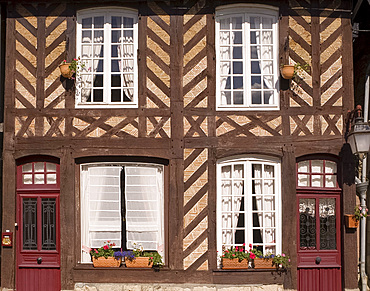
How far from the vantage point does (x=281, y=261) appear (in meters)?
9.56

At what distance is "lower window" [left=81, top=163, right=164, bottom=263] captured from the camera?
9.84 meters

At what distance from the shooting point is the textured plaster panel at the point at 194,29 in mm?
9898

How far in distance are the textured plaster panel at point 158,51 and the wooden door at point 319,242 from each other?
3.55m

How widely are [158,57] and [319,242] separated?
4.58 metres

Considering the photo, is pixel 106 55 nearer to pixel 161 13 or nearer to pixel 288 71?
pixel 161 13

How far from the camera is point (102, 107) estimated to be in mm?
9914

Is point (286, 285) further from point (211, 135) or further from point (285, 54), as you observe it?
point (285, 54)

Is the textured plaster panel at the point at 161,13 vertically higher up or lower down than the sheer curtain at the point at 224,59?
higher up

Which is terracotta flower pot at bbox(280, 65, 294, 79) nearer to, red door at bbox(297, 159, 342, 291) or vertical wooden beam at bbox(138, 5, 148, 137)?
red door at bbox(297, 159, 342, 291)

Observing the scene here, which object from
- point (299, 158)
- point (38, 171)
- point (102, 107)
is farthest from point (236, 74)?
point (38, 171)

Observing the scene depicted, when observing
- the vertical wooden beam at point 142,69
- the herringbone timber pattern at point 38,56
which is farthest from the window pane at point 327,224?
the herringbone timber pattern at point 38,56

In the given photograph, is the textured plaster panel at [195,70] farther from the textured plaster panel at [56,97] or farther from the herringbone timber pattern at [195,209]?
the textured plaster panel at [56,97]

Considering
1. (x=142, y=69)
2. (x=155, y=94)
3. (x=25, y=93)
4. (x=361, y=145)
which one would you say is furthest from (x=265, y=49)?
(x=25, y=93)

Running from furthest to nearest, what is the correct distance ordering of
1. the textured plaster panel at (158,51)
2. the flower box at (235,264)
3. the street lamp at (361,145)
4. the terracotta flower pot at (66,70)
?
the textured plaster panel at (158,51), the terracotta flower pot at (66,70), the flower box at (235,264), the street lamp at (361,145)
